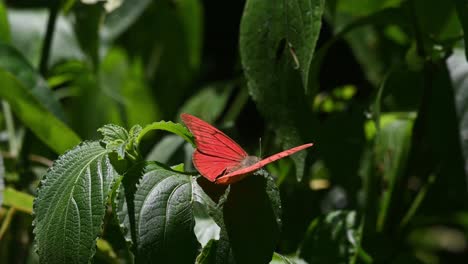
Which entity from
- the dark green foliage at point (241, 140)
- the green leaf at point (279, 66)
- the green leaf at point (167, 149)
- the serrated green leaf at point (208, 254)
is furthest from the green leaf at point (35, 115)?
the serrated green leaf at point (208, 254)

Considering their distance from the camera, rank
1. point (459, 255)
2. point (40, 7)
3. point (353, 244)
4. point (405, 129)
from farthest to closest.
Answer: point (459, 255) < point (40, 7) < point (405, 129) < point (353, 244)

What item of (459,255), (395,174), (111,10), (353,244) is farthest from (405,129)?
(459,255)

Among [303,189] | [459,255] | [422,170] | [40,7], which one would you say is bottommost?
[459,255]

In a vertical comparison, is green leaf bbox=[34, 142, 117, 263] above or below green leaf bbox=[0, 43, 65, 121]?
above

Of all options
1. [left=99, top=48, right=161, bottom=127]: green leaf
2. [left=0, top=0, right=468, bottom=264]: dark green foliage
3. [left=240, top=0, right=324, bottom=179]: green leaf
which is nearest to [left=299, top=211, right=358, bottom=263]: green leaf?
[left=0, top=0, right=468, bottom=264]: dark green foliage

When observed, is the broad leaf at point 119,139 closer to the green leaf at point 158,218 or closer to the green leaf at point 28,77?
the green leaf at point 158,218

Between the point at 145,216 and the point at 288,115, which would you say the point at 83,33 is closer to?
the point at 288,115

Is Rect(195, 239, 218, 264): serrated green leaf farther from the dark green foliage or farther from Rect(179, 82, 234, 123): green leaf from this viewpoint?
Rect(179, 82, 234, 123): green leaf
